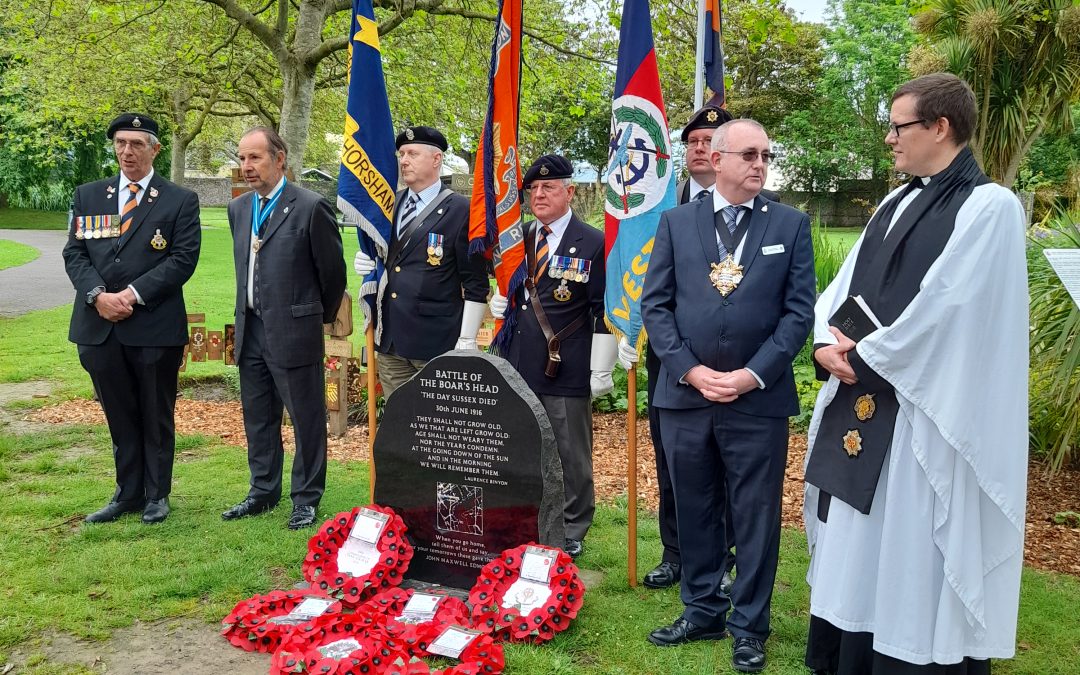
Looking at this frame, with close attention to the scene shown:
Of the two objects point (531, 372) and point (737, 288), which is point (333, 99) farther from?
point (737, 288)

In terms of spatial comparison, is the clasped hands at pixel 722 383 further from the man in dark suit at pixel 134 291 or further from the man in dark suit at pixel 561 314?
the man in dark suit at pixel 134 291

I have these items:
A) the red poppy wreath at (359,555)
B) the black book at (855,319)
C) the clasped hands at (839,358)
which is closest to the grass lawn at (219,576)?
the red poppy wreath at (359,555)

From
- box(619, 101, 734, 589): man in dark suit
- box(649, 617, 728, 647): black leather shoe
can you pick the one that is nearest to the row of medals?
box(619, 101, 734, 589): man in dark suit

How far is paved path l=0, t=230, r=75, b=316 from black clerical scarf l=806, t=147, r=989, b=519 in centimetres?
1396

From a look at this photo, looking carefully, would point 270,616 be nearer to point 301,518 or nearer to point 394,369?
point 301,518

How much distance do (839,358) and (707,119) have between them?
150cm

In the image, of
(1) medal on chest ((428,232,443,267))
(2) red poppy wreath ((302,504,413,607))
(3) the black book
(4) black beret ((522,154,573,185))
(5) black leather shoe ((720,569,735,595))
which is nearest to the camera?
(3) the black book

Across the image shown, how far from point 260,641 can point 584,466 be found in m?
1.88

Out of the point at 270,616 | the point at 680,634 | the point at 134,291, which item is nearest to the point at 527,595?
the point at 680,634

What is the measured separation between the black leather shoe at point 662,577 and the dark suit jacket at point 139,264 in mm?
3070

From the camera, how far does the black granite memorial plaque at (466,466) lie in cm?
397

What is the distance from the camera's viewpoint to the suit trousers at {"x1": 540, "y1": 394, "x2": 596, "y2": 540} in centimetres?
461

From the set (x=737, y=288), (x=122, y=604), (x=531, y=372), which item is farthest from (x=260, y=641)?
(x=737, y=288)

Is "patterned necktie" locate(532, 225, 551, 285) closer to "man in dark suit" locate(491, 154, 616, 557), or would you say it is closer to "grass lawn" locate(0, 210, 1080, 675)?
"man in dark suit" locate(491, 154, 616, 557)
